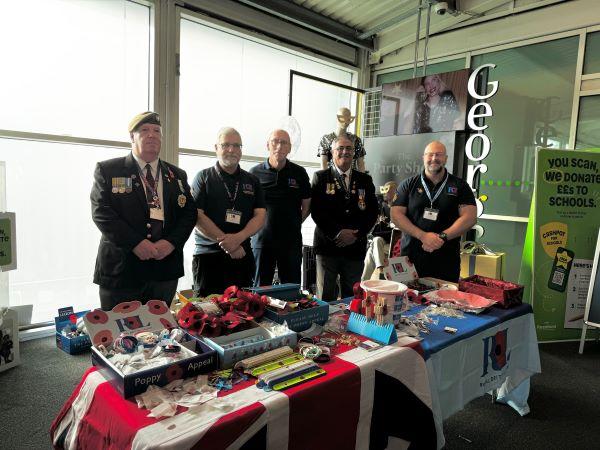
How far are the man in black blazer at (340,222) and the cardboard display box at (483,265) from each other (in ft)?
4.56

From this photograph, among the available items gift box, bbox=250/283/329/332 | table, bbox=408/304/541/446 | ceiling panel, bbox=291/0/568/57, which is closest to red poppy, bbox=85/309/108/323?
gift box, bbox=250/283/329/332

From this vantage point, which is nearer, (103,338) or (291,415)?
(291,415)

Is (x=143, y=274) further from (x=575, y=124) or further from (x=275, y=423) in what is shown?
(x=575, y=124)

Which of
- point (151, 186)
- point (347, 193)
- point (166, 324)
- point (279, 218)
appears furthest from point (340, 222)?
point (166, 324)

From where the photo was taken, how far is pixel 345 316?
1610mm

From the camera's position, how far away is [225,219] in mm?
2381

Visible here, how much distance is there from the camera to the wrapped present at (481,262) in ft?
11.8

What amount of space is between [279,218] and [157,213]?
35.9 inches

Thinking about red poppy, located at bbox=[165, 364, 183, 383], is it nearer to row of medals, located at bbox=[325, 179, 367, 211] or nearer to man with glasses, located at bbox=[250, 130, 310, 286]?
man with glasses, located at bbox=[250, 130, 310, 286]

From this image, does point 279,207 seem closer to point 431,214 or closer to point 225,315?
point 431,214

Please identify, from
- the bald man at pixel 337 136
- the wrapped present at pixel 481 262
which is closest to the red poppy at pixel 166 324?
the bald man at pixel 337 136

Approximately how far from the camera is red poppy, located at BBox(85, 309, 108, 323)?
45.5 inches

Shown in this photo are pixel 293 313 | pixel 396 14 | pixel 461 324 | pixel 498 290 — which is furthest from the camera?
pixel 396 14

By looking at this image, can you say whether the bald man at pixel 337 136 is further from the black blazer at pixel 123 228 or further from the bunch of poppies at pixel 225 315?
the bunch of poppies at pixel 225 315
